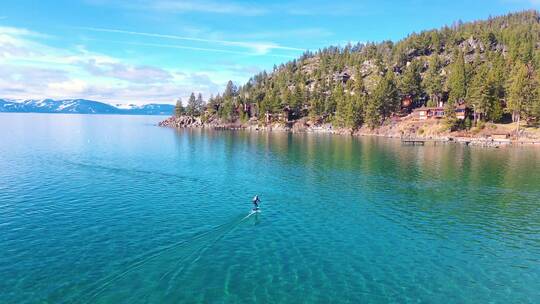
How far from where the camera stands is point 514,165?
93812mm

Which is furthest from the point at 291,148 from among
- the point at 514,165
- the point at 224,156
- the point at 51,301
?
the point at 51,301

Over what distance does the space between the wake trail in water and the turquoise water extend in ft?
0.57

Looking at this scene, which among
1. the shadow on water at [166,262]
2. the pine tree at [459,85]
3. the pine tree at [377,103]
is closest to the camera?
the shadow on water at [166,262]

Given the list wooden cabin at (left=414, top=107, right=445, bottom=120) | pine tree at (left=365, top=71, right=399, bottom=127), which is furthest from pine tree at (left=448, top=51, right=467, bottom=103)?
pine tree at (left=365, top=71, right=399, bottom=127)

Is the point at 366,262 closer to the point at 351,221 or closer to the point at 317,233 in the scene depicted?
the point at 317,233

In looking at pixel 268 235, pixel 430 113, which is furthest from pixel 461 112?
pixel 268 235

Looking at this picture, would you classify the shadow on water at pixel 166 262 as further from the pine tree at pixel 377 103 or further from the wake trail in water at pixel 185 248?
the pine tree at pixel 377 103

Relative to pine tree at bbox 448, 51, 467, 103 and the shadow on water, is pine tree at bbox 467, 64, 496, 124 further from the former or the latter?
the shadow on water

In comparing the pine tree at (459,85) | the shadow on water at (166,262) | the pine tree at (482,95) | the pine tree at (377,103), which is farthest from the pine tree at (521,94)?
the shadow on water at (166,262)

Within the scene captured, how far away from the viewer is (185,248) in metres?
40.2

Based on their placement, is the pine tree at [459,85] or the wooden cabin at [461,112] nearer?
the wooden cabin at [461,112]

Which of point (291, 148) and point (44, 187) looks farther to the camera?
point (291, 148)

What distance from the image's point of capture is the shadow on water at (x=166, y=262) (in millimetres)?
30562

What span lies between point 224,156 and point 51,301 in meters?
86.5
